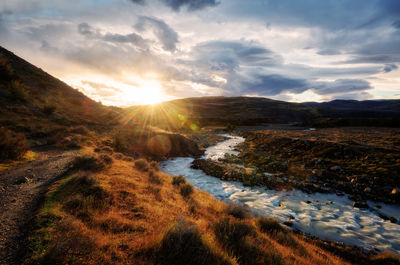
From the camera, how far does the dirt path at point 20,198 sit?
3567 mm

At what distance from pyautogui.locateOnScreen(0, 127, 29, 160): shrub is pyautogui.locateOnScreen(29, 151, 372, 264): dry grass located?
15.9 ft

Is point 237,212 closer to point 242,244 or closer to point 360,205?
point 242,244

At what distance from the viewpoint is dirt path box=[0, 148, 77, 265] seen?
3567mm

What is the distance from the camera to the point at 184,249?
397cm

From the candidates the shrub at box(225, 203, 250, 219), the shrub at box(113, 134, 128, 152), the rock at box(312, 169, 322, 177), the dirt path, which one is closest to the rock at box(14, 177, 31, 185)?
the dirt path

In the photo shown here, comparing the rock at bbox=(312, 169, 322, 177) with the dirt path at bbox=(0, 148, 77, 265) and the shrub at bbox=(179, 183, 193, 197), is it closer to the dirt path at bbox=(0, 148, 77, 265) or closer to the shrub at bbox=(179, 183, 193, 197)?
the shrub at bbox=(179, 183, 193, 197)

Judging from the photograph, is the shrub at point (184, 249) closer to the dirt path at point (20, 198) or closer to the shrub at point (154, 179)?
the dirt path at point (20, 198)

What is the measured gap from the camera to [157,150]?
22734 mm

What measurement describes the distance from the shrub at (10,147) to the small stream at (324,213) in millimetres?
11634

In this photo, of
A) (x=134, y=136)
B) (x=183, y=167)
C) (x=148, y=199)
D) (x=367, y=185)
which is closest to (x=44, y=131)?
(x=134, y=136)

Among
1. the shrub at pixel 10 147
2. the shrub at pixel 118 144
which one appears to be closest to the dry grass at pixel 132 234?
the shrub at pixel 10 147

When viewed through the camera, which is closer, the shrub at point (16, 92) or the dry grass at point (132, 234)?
the dry grass at point (132, 234)

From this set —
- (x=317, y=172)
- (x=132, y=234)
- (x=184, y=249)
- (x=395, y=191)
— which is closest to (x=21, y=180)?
(x=132, y=234)

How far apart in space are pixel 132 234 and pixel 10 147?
991 centimetres
